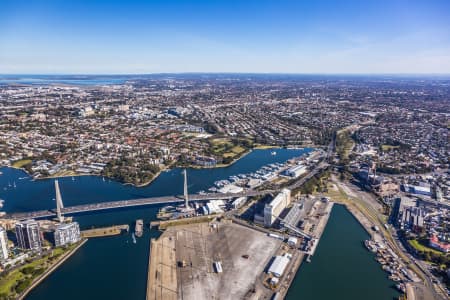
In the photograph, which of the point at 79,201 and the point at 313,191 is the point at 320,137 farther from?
the point at 79,201

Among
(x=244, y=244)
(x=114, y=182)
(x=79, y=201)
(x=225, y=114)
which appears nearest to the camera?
(x=244, y=244)

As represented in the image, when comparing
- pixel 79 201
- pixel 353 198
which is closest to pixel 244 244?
pixel 353 198

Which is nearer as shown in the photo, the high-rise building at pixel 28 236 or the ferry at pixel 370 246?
the high-rise building at pixel 28 236

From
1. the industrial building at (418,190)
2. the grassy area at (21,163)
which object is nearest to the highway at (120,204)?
the industrial building at (418,190)

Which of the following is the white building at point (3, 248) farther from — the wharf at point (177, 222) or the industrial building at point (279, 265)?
the industrial building at point (279, 265)

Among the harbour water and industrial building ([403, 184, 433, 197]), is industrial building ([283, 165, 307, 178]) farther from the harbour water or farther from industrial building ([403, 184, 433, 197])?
industrial building ([403, 184, 433, 197])

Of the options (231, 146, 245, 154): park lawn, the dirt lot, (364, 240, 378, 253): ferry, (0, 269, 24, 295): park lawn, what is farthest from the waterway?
(231, 146, 245, 154): park lawn
